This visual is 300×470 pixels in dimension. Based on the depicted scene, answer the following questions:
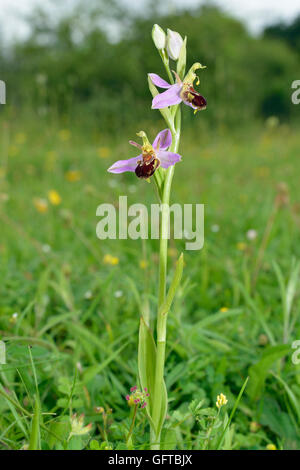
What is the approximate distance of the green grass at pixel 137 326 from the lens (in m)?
0.88

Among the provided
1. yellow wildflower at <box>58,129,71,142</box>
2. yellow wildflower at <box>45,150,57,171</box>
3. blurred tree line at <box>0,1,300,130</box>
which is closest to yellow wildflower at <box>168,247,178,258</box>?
yellow wildflower at <box>45,150,57,171</box>

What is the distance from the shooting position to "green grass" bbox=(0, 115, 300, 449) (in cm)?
88

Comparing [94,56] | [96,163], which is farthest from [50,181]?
[94,56]

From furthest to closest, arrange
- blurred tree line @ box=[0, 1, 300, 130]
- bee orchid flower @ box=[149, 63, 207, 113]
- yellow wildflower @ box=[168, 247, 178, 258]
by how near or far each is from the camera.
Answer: blurred tree line @ box=[0, 1, 300, 130], yellow wildflower @ box=[168, 247, 178, 258], bee orchid flower @ box=[149, 63, 207, 113]

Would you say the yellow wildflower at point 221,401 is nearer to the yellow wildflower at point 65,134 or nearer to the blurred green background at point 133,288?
the blurred green background at point 133,288

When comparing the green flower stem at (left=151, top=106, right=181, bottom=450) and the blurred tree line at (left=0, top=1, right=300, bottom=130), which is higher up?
the blurred tree line at (left=0, top=1, right=300, bottom=130)

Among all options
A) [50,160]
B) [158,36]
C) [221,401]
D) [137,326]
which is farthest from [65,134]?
[221,401]

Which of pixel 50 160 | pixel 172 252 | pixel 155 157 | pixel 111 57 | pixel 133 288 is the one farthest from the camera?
pixel 111 57

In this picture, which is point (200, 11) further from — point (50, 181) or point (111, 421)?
point (111, 421)

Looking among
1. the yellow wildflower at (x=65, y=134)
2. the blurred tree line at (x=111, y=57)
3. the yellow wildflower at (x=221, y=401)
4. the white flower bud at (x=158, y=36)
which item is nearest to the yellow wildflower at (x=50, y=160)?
the yellow wildflower at (x=65, y=134)

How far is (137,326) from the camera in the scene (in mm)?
1148

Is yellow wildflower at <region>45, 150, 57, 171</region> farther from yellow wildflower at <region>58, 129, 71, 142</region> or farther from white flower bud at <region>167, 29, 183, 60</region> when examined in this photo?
white flower bud at <region>167, 29, 183, 60</region>

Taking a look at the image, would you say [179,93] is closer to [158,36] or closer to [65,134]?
[158,36]

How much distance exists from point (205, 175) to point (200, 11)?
5923 mm
